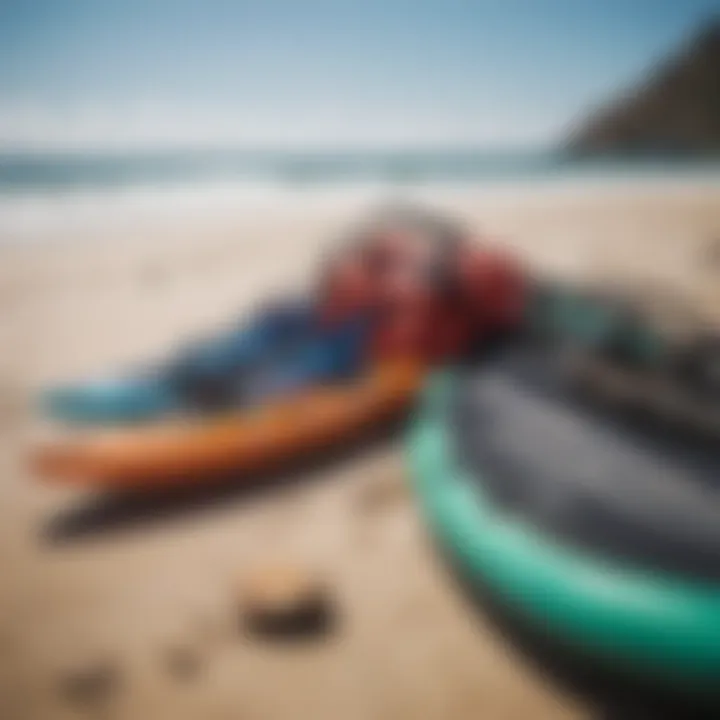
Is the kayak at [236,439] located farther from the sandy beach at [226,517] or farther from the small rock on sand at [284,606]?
the small rock on sand at [284,606]

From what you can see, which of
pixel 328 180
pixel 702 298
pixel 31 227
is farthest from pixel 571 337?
Answer: pixel 31 227

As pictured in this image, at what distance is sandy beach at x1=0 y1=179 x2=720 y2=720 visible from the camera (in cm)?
81

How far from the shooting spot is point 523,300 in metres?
1.15

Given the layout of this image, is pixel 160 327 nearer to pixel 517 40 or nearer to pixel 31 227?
pixel 31 227

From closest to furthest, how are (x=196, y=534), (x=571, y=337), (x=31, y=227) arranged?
(x=196, y=534)
(x=571, y=337)
(x=31, y=227)

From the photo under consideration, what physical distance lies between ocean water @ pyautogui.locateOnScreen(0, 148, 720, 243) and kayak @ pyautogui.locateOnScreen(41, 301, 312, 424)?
228 mm

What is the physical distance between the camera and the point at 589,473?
832 mm

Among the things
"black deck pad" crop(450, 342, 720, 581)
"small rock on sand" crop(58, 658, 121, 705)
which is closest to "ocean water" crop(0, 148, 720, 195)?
"black deck pad" crop(450, 342, 720, 581)

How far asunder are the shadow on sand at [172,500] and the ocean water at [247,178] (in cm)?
45

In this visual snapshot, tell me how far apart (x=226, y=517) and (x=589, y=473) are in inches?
19.3

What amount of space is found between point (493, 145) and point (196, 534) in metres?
0.75

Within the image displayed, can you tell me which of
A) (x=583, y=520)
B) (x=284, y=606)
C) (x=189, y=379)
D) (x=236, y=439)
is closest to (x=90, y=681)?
(x=284, y=606)

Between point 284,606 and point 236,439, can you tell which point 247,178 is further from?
point 284,606

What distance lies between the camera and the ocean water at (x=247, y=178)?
117 cm
